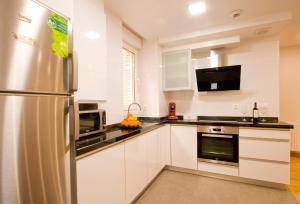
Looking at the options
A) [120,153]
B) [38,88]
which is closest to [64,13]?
[38,88]

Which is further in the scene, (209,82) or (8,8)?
(209,82)

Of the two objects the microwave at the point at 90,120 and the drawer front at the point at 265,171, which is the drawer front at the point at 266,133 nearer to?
the drawer front at the point at 265,171

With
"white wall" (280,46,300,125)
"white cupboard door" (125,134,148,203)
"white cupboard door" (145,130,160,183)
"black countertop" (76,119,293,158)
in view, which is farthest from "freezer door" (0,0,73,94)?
"white wall" (280,46,300,125)

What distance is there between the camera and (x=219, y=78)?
114 inches

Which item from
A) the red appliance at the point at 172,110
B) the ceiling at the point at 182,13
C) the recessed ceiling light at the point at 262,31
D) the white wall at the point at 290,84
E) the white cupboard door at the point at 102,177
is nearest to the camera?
the white cupboard door at the point at 102,177

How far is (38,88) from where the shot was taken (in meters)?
0.87

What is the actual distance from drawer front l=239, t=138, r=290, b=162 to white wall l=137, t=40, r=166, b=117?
148 cm

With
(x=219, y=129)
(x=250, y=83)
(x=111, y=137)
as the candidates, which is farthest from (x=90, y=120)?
(x=250, y=83)

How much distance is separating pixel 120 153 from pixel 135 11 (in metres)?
1.81

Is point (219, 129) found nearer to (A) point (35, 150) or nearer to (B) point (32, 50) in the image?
(A) point (35, 150)

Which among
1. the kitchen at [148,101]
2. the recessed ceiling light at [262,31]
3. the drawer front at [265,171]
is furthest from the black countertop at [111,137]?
the recessed ceiling light at [262,31]

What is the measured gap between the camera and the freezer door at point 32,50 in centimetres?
74

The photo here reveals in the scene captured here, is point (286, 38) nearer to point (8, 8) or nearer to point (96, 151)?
point (96, 151)

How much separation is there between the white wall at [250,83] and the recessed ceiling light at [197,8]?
A: 3.82ft
